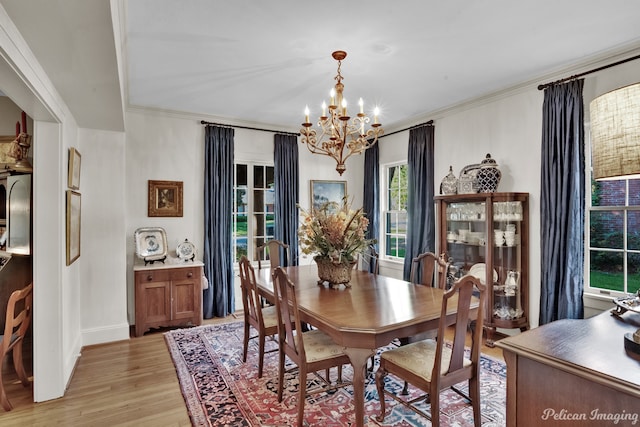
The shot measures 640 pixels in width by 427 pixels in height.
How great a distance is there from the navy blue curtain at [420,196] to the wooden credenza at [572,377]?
320cm

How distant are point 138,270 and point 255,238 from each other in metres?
1.68

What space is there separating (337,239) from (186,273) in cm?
230

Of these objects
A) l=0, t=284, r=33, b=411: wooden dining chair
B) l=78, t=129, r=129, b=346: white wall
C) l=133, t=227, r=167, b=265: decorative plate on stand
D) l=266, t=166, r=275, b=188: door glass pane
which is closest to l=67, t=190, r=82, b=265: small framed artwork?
l=78, t=129, r=129, b=346: white wall

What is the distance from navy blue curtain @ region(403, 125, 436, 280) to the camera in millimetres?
4594

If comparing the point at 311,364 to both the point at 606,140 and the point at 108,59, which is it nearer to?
the point at 606,140

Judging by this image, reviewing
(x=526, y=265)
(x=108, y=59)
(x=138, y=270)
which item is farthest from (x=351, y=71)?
(x=138, y=270)

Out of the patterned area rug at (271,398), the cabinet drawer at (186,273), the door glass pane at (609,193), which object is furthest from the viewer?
the cabinet drawer at (186,273)

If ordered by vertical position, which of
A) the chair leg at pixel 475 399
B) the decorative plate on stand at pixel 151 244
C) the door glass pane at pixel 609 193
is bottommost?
the chair leg at pixel 475 399

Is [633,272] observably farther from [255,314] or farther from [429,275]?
[255,314]

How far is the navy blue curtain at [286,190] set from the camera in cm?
516

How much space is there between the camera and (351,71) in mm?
3303

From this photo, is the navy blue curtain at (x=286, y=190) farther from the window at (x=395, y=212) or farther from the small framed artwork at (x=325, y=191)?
the window at (x=395, y=212)

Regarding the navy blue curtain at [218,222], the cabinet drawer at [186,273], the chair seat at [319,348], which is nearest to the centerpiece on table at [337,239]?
the chair seat at [319,348]

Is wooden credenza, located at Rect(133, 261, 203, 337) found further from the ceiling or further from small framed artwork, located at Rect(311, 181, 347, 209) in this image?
small framed artwork, located at Rect(311, 181, 347, 209)
